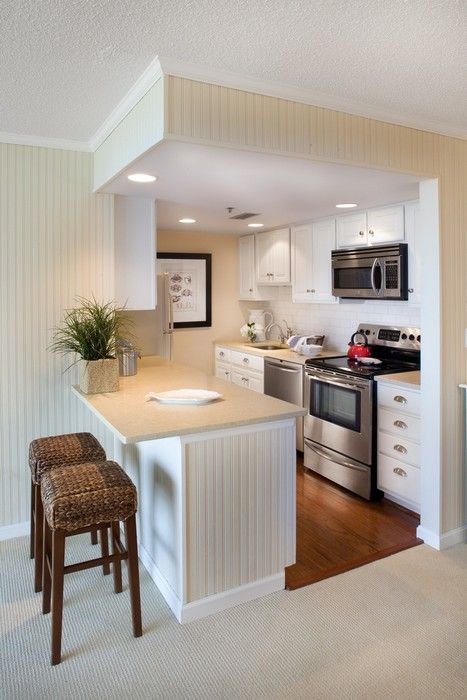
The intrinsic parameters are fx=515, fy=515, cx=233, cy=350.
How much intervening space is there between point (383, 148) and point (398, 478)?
7.04 ft

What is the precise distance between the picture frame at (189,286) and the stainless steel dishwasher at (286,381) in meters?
1.18

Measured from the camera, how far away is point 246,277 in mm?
5801

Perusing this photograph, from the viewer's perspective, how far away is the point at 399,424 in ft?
11.5

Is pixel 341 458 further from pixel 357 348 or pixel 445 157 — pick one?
pixel 445 157

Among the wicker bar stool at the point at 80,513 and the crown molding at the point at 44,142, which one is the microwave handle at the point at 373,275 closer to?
the crown molding at the point at 44,142

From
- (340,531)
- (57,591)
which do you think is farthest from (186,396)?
(340,531)

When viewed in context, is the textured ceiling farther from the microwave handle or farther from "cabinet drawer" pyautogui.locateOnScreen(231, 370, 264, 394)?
"cabinet drawer" pyautogui.locateOnScreen(231, 370, 264, 394)

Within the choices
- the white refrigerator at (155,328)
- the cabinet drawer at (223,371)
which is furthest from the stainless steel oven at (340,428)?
the cabinet drawer at (223,371)

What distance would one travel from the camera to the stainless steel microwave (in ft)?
12.3

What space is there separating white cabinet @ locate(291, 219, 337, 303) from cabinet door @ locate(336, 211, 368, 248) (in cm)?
9

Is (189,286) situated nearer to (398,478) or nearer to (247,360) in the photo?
(247,360)

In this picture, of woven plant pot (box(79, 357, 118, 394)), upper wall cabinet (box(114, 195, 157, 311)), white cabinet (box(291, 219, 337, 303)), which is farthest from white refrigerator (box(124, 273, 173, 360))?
white cabinet (box(291, 219, 337, 303))

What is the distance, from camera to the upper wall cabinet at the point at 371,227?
3.77 metres

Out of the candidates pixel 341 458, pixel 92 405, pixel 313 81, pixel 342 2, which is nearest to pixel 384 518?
pixel 341 458
